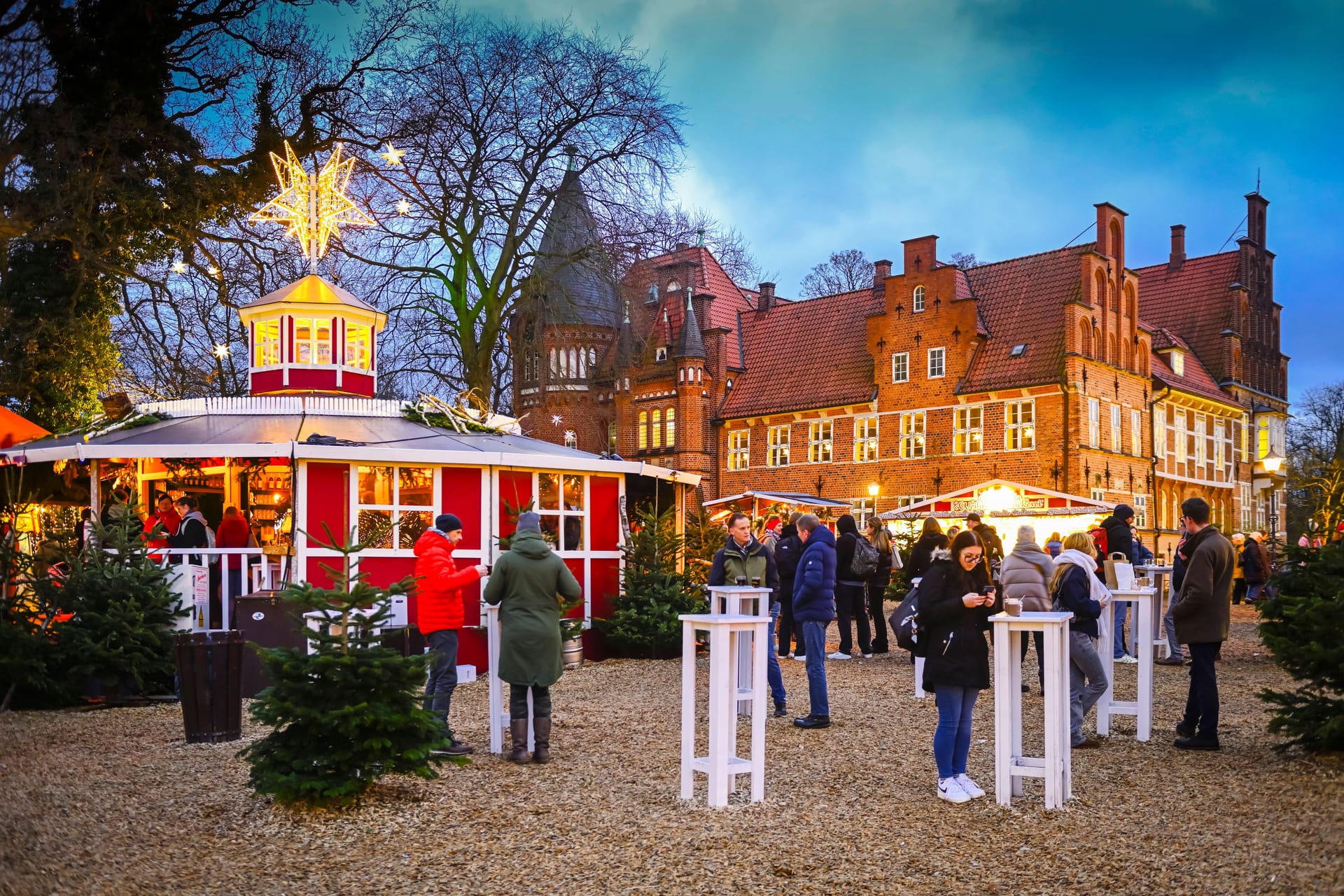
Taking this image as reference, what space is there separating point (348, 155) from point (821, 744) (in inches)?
731

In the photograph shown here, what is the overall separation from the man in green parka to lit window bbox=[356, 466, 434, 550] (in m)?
5.92

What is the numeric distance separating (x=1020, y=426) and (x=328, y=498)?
27.9m

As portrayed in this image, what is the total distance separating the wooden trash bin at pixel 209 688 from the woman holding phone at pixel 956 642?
569 centimetres

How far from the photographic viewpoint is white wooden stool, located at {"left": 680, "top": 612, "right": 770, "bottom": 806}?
7215 mm

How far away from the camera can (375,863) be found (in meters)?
6.14

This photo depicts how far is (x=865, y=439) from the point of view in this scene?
4188 cm

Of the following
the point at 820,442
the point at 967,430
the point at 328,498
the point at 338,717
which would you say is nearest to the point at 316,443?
the point at 328,498

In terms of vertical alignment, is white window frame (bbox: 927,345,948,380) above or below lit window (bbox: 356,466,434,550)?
above

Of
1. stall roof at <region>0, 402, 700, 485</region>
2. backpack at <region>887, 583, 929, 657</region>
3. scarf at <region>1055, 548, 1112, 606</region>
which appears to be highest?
stall roof at <region>0, 402, 700, 485</region>

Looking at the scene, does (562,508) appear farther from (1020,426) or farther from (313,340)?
(1020,426)

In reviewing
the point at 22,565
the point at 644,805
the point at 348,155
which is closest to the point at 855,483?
the point at 348,155

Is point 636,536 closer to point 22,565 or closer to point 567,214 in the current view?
point 22,565

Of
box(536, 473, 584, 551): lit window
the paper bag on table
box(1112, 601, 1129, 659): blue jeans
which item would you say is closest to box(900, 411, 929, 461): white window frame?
box(1112, 601, 1129, 659): blue jeans

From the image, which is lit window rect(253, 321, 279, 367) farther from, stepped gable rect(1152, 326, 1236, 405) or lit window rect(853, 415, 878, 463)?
stepped gable rect(1152, 326, 1236, 405)
